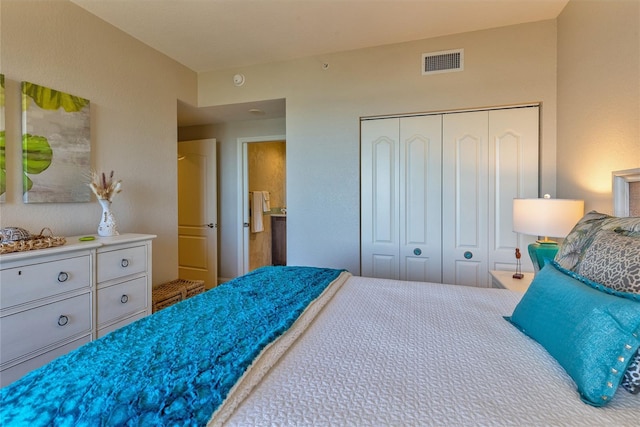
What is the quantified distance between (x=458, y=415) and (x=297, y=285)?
103 centimetres

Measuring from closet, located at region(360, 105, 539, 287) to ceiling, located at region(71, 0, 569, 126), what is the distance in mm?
705

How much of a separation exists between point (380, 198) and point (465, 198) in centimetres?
73

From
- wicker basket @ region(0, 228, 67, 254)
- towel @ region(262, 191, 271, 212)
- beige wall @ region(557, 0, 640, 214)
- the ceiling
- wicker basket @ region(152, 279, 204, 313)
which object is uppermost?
the ceiling

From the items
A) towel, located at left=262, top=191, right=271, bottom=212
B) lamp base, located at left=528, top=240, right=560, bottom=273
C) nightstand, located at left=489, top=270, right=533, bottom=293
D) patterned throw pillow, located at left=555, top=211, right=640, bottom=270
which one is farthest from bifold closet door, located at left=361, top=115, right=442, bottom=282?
towel, located at left=262, top=191, right=271, bottom=212

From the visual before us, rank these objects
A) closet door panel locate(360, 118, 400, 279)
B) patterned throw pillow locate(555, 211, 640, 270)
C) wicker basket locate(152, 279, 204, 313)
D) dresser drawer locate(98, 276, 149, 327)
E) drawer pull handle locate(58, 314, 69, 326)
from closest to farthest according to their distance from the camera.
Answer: patterned throw pillow locate(555, 211, 640, 270), drawer pull handle locate(58, 314, 69, 326), dresser drawer locate(98, 276, 149, 327), wicker basket locate(152, 279, 204, 313), closet door panel locate(360, 118, 400, 279)

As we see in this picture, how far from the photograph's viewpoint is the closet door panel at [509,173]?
2.49m

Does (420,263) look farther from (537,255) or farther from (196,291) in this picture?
(196,291)

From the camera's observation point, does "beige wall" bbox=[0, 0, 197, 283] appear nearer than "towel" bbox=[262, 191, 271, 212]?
Yes

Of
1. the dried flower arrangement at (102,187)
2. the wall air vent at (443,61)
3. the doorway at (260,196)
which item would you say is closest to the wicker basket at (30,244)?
the dried flower arrangement at (102,187)

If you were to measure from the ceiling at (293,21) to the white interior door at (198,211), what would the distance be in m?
1.28

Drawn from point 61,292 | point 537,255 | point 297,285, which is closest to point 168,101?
point 61,292

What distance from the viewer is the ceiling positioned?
88.0 inches

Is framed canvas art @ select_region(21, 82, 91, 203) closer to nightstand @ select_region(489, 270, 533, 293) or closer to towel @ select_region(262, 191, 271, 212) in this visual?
towel @ select_region(262, 191, 271, 212)

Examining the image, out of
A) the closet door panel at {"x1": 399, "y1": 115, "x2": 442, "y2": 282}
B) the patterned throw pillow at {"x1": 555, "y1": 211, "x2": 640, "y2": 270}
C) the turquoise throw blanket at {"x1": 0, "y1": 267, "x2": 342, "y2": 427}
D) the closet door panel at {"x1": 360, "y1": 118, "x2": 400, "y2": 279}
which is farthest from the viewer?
the closet door panel at {"x1": 360, "y1": 118, "x2": 400, "y2": 279}
